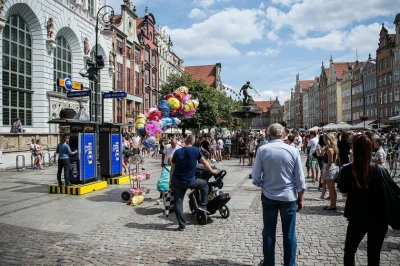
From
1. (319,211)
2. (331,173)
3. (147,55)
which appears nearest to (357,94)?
(147,55)

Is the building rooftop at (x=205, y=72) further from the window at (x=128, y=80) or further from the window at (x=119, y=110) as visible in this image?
the window at (x=119, y=110)

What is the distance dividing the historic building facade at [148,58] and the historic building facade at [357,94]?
36189mm

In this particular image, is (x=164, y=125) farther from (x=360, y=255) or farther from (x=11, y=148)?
(x=11, y=148)

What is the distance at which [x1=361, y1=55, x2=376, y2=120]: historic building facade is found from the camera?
52875 millimetres

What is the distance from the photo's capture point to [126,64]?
3803 centimetres

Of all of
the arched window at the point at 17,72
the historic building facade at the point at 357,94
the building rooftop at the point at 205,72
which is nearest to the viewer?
the arched window at the point at 17,72

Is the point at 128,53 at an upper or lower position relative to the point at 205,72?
lower

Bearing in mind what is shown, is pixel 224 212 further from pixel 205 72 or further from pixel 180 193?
pixel 205 72

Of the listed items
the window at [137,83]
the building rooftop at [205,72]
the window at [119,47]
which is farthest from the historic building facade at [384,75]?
the building rooftop at [205,72]

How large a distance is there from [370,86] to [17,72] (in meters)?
51.8

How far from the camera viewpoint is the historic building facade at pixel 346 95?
65.1 metres

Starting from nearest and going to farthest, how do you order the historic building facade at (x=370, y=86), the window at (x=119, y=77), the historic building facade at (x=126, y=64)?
1. the historic building facade at (x=126, y=64)
2. the window at (x=119, y=77)
3. the historic building facade at (x=370, y=86)

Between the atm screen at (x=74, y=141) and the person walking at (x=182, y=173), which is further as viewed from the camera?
the atm screen at (x=74, y=141)

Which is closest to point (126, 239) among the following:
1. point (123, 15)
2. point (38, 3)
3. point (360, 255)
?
point (360, 255)
